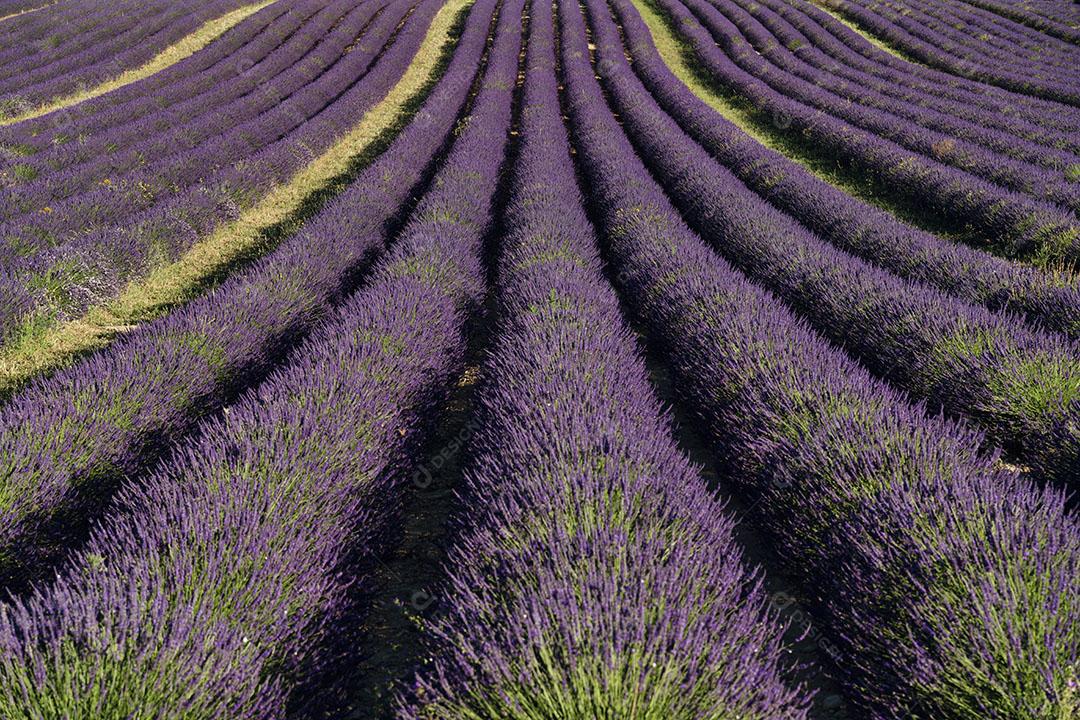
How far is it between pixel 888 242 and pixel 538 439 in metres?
5.19

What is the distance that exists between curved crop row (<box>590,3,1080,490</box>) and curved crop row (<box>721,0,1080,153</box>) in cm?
→ 678

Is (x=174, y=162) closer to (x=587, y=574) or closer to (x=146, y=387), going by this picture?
(x=146, y=387)

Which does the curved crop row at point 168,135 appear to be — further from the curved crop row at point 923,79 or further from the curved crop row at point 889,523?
the curved crop row at point 923,79

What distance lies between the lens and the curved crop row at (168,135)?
25.4 feet

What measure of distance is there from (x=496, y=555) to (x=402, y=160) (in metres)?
7.96

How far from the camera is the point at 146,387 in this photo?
3.59 metres

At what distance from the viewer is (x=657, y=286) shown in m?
5.07

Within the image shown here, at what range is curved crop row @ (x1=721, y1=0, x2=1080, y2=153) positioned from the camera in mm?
10656

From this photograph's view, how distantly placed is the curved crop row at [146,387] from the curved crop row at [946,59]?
15.3 m

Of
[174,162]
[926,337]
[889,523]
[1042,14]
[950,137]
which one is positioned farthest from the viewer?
[1042,14]

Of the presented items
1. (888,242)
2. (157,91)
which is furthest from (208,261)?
(157,91)

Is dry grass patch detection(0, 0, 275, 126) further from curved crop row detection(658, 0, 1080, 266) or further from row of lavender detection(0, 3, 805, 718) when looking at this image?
curved crop row detection(658, 0, 1080, 266)

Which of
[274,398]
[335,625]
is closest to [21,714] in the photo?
[335,625]

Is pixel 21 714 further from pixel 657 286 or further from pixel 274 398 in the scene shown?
pixel 657 286
